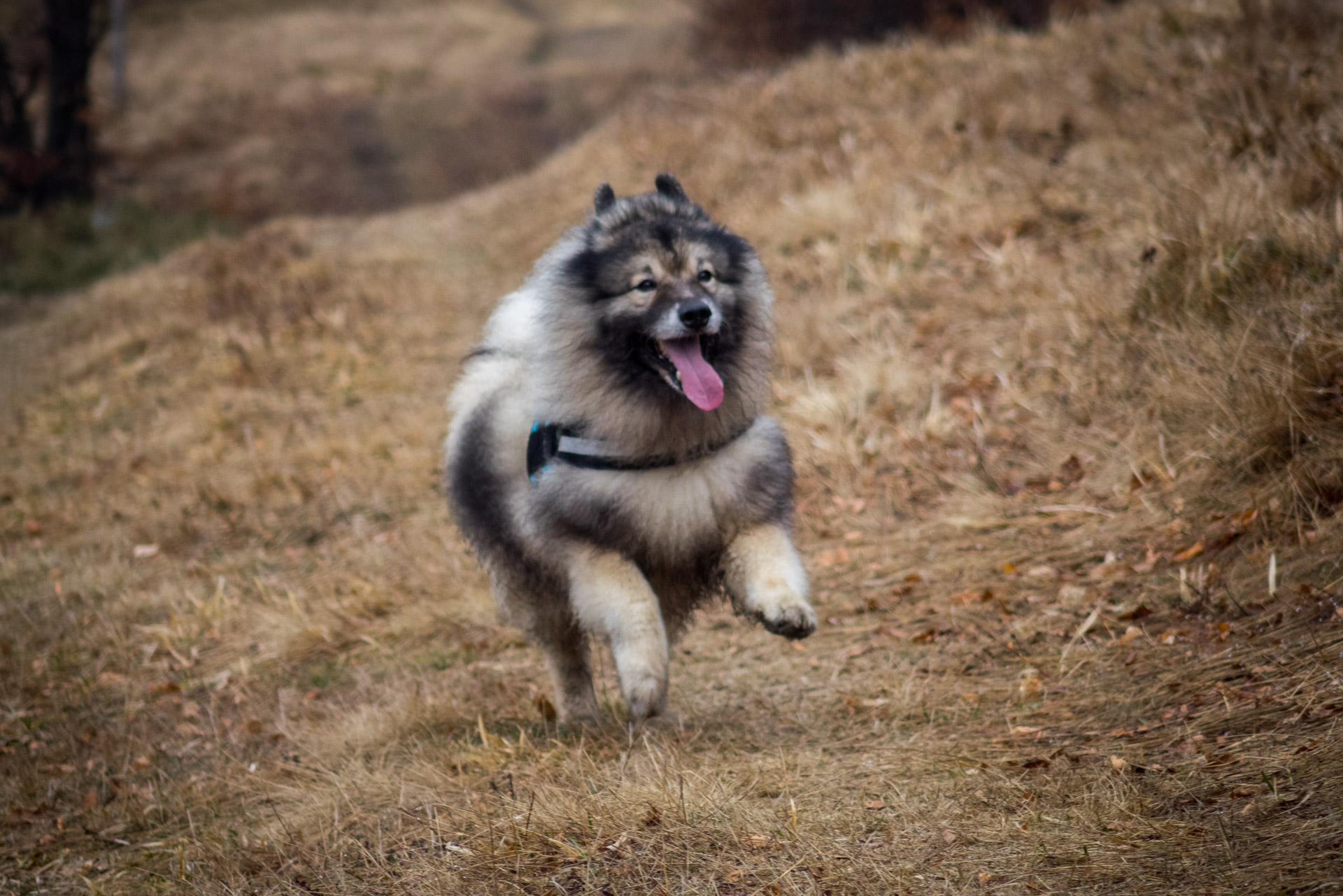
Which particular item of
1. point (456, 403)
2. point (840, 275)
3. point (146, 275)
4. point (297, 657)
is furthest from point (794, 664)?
point (146, 275)

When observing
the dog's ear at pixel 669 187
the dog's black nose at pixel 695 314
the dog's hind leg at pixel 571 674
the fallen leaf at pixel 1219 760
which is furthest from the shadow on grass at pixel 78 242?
the fallen leaf at pixel 1219 760

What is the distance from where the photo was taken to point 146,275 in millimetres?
15883

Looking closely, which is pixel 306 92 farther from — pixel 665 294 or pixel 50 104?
pixel 665 294

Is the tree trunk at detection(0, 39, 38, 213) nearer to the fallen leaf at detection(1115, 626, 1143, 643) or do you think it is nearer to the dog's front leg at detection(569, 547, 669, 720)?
the dog's front leg at detection(569, 547, 669, 720)

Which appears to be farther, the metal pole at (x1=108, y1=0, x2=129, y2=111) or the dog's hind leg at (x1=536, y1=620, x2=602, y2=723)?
the metal pole at (x1=108, y1=0, x2=129, y2=111)

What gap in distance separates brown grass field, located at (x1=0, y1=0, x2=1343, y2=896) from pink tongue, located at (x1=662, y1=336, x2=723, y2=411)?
3.77 ft

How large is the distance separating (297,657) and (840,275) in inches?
215

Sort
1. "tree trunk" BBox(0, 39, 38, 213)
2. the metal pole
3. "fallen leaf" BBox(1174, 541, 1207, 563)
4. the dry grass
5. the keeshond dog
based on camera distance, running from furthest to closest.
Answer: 1. the metal pole
2. the dry grass
3. "tree trunk" BBox(0, 39, 38, 213)
4. "fallen leaf" BBox(1174, 541, 1207, 563)
5. the keeshond dog

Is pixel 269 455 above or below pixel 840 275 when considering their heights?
below

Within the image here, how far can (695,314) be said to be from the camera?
3.26m

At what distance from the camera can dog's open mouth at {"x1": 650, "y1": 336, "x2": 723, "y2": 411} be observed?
3328 mm

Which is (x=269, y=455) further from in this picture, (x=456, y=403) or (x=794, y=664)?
(x=794, y=664)

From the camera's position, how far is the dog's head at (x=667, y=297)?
3.36 m

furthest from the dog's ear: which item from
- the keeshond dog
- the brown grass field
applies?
the brown grass field
